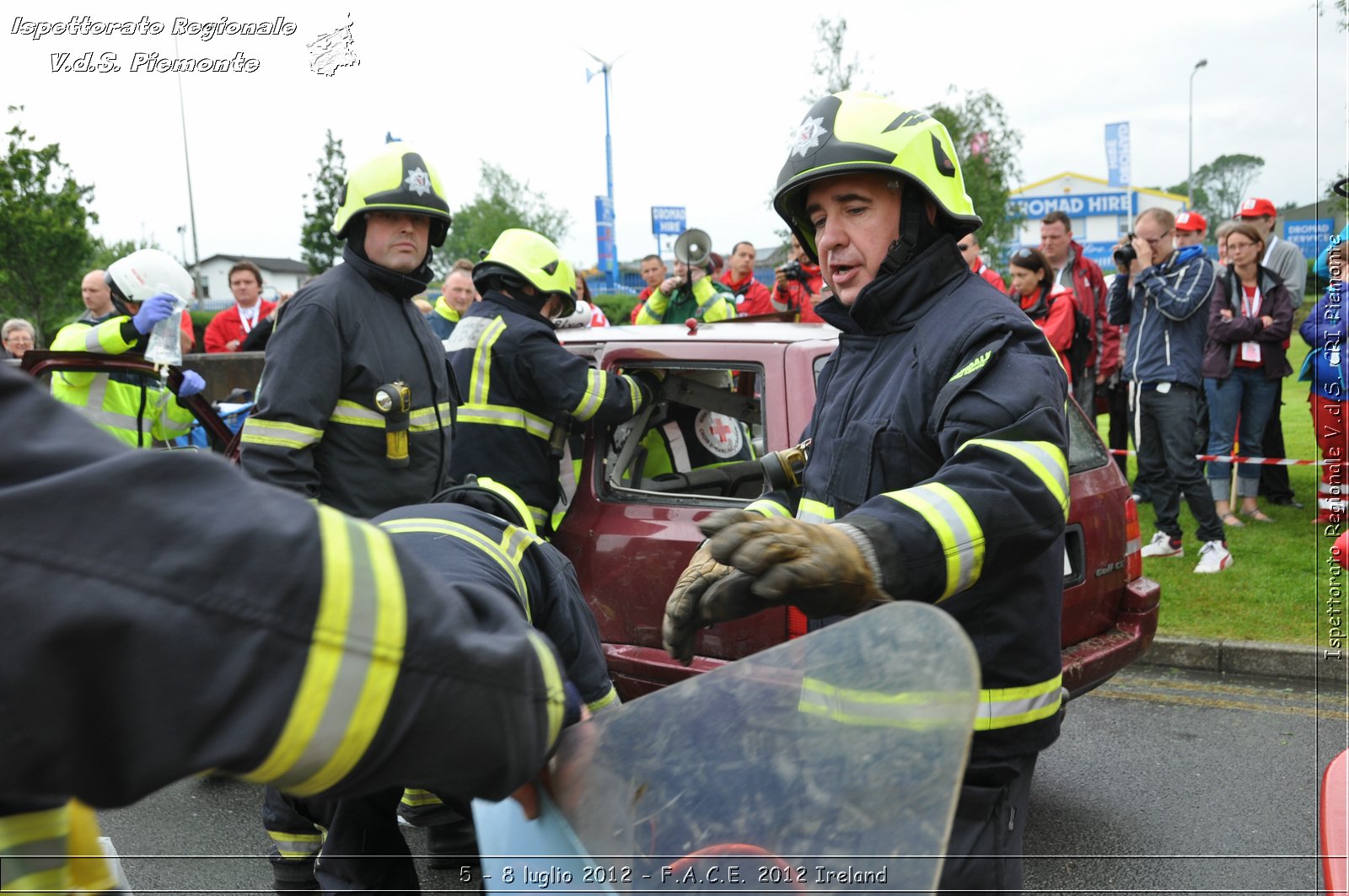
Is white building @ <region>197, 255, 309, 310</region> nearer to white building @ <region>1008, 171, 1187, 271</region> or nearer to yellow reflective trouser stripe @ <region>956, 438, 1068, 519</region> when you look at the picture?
white building @ <region>1008, 171, 1187, 271</region>

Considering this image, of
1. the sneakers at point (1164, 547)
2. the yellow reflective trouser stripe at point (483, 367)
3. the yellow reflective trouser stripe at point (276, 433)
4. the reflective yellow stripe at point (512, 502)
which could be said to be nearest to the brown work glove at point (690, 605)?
the reflective yellow stripe at point (512, 502)

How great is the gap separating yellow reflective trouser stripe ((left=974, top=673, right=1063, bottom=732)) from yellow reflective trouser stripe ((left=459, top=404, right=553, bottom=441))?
2.85 metres

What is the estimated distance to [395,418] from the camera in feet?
11.7

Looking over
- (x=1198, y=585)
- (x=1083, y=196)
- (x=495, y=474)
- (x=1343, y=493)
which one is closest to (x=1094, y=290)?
(x=1343, y=493)

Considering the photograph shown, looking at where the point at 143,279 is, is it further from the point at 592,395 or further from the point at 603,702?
the point at 603,702

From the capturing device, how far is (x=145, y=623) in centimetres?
71

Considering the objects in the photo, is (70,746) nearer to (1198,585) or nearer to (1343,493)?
(1198,585)

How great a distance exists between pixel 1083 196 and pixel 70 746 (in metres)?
71.4

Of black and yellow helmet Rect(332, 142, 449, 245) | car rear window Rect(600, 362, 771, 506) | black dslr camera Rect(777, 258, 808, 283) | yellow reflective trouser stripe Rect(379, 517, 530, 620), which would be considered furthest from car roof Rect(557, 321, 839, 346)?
black dslr camera Rect(777, 258, 808, 283)

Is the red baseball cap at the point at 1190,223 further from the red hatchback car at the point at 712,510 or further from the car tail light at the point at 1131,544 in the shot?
the car tail light at the point at 1131,544

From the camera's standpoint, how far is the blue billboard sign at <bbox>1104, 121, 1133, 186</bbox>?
134 ft

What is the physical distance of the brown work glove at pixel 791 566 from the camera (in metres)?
1.41

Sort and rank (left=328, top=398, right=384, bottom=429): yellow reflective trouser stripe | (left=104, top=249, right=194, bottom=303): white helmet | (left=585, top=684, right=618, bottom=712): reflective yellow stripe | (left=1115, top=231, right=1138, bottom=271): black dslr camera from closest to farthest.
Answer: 1. (left=585, top=684, right=618, bottom=712): reflective yellow stripe
2. (left=328, top=398, right=384, bottom=429): yellow reflective trouser stripe
3. (left=104, top=249, right=194, bottom=303): white helmet
4. (left=1115, top=231, right=1138, bottom=271): black dslr camera

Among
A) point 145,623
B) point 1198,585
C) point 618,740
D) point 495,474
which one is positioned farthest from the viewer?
point 1198,585
